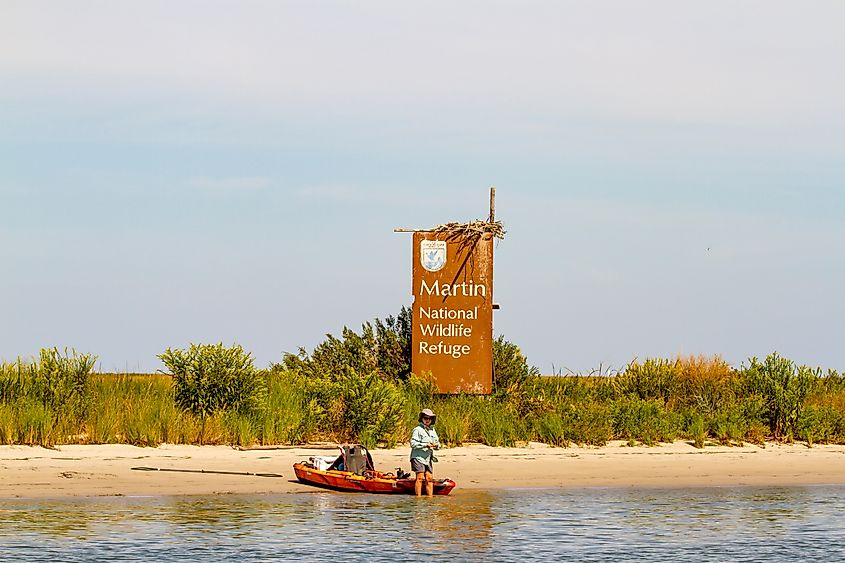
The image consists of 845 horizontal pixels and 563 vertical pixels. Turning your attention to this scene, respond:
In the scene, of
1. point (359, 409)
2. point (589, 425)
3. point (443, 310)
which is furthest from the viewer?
point (443, 310)

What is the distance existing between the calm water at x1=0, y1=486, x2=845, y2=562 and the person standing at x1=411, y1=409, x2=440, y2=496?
0.30 metres

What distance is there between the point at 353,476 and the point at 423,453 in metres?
1.32

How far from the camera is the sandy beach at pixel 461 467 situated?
2034cm

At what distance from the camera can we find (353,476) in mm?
20453

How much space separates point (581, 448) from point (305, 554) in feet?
32.5

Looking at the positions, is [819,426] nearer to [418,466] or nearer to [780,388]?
[780,388]

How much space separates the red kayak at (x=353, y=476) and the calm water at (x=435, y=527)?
7.6 inches

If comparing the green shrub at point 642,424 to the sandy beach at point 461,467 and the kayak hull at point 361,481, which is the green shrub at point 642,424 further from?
the kayak hull at point 361,481

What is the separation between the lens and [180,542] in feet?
53.4

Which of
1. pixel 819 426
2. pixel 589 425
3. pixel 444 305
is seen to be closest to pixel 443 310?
pixel 444 305

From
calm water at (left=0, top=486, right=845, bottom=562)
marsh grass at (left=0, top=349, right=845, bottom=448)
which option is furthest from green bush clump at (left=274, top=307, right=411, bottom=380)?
calm water at (left=0, top=486, right=845, bottom=562)

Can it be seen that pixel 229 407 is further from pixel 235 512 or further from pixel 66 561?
pixel 66 561

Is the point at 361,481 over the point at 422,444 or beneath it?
beneath

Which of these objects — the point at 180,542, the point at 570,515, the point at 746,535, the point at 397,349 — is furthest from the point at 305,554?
the point at 397,349
